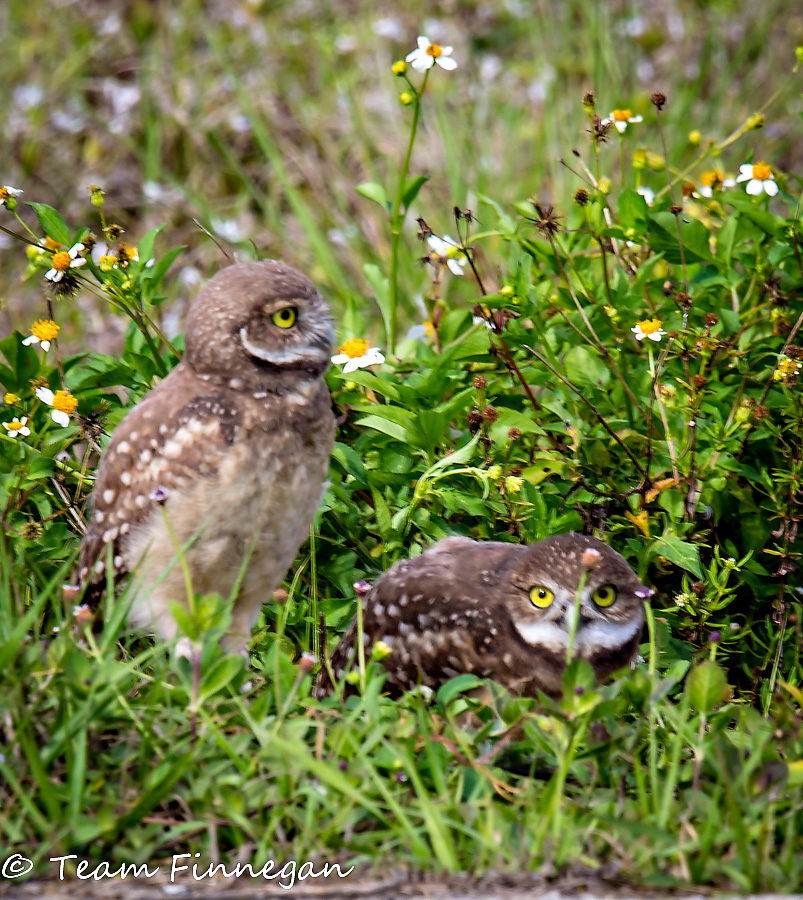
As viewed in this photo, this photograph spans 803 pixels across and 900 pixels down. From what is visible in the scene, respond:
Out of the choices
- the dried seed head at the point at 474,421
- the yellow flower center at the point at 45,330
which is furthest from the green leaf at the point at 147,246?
the dried seed head at the point at 474,421

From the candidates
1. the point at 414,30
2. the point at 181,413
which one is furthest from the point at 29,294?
the point at 181,413

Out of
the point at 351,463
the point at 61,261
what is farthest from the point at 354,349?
the point at 61,261

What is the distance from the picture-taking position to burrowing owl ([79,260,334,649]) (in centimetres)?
318

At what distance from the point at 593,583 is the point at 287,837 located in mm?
→ 1031

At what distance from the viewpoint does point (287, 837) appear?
2.66 m

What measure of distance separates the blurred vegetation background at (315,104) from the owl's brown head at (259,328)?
11.1ft

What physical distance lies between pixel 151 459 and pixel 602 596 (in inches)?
52.4

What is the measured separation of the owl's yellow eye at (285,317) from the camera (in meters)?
3.21

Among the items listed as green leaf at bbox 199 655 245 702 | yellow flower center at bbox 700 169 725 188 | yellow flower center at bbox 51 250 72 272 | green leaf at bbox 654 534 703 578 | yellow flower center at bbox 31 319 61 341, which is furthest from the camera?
yellow flower center at bbox 700 169 725 188

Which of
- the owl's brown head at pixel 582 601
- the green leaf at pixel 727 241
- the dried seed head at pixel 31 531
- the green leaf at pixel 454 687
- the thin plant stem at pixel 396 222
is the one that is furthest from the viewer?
the green leaf at pixel 727 241

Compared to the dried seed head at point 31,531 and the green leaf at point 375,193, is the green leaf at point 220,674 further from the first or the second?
the green leaf at point 375,193

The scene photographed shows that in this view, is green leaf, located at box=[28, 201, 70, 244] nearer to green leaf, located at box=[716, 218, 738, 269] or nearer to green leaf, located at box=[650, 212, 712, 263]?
green leaf, located at box=[650, 212, 712, 263]

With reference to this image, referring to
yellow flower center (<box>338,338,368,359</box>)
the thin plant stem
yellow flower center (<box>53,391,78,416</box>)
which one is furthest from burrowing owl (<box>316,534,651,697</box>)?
the thin plant stem

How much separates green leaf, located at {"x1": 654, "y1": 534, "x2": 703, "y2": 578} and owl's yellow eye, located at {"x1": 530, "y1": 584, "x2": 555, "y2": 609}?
522 mm
